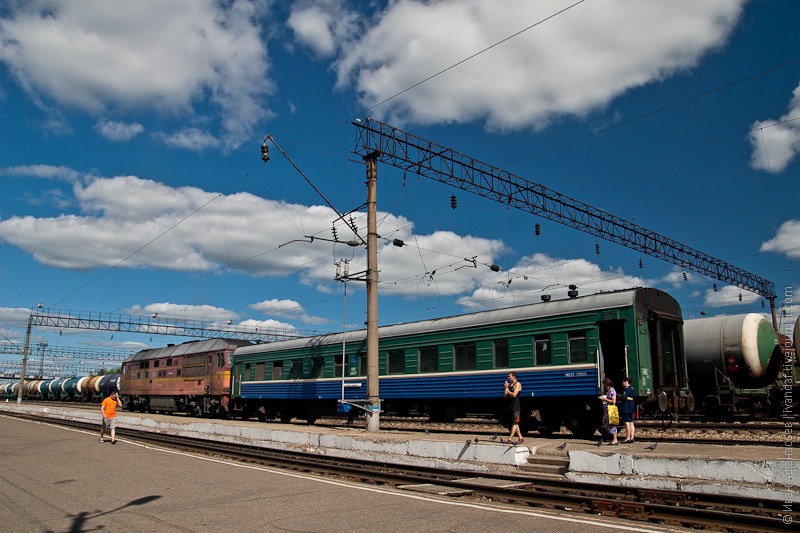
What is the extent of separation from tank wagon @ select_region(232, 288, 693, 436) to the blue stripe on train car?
0.03 meters

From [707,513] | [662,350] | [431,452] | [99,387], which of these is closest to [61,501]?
[431,452]

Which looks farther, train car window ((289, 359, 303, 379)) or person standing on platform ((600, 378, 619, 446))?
train car window ((289, 359, 303, 379))

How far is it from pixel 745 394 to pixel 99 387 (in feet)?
171

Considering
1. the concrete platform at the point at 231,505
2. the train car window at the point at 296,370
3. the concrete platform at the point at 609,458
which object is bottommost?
the concrete platform at the point at 231,505

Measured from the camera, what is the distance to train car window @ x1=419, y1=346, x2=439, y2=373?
1880cm

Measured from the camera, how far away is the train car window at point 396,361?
19.9 m

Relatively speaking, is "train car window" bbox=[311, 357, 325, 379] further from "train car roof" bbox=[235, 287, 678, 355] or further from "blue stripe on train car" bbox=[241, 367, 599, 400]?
"train car roof" bbox=[235, 287, 678, 355]

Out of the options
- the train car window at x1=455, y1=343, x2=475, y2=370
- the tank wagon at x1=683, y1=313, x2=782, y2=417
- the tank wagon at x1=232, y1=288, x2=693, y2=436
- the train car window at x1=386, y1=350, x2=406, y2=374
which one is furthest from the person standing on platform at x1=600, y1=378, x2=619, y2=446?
the tank wagon at x1=683, y1=313, x2=782, y2=417

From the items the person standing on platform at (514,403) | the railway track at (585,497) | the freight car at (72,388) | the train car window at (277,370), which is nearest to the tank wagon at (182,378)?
the train car window at (277,370)

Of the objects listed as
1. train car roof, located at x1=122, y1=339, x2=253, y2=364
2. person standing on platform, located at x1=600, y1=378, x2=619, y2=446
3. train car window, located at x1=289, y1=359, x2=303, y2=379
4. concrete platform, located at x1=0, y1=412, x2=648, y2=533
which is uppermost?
train car roof, located at x1=122, y1=339, x2=253, y2=364

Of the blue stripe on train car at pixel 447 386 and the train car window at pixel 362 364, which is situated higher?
the train car window at pixel 362 364

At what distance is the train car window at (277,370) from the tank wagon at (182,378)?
4042mm

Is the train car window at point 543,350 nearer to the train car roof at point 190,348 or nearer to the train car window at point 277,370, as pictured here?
the train car window at point 277,370

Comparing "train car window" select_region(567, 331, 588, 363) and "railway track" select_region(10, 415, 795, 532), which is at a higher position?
"train car window" select_region(567, 331, 588, 363)
